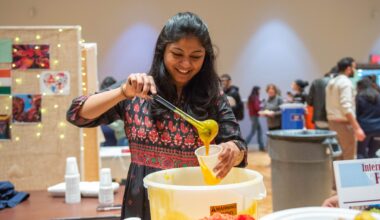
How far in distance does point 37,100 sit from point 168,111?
1639 millimetres

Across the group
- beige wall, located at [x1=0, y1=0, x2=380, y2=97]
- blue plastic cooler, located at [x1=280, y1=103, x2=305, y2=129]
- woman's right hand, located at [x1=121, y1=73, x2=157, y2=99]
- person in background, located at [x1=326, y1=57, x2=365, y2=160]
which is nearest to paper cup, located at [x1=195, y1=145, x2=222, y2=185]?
woman's right hand, located at [x1=121, y1=73, x2=157, y2=99]

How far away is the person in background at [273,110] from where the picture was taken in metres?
6.91

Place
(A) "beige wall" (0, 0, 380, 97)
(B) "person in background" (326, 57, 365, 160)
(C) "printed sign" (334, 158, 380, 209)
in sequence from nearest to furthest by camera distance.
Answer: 1. (C) "printed sign" (334, 158, 380, 209)
2. (B) "person in background" (326, 57, 365, 160)
3. (A) "beige wall" (0, 0, 380, 97)

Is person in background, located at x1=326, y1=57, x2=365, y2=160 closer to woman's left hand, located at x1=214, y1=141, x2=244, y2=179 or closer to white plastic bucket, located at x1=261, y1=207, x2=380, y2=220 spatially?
woman's left hand, located at x1=214, y1=141, x2=244, y2=179

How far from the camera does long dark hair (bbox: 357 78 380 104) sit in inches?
193

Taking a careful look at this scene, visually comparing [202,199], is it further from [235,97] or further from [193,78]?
[235,97]

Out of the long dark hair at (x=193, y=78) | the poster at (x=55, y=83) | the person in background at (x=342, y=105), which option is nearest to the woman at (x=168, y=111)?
the long dark hair at (x=193, y=78)

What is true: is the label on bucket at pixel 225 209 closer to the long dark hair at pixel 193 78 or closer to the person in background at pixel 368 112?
the long dark hair at pixel 193 78

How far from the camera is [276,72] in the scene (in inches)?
337

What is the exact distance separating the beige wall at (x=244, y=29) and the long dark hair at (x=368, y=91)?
2903mm

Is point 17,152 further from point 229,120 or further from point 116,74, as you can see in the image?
point 116,74

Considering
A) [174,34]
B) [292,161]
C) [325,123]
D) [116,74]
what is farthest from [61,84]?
[116,74]

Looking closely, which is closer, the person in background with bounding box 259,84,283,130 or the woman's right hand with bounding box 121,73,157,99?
the woman's right hand with bounding box 121,73,157,99

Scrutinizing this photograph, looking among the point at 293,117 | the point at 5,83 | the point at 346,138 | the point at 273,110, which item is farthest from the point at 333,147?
the point at 273,110
